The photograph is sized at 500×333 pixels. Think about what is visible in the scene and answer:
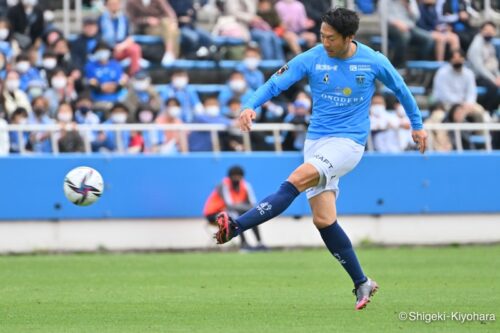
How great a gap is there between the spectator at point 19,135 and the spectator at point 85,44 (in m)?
2.95

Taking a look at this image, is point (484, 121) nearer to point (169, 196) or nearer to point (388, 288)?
point (169, 196)

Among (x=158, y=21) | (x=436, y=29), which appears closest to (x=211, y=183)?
(x=158, y=21)

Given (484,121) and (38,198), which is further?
(484,121)

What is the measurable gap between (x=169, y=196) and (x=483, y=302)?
998cm

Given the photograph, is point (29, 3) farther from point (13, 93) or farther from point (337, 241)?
point (337, 241)

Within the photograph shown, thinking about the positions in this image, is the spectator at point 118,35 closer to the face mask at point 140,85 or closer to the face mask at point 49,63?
the face mask at point 140,85

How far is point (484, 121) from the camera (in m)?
23.2

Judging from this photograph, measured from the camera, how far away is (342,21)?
36.6ft

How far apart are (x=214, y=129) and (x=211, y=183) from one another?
96cm

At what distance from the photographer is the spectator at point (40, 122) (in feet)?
67.2

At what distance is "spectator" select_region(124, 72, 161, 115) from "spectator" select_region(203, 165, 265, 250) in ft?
6.60

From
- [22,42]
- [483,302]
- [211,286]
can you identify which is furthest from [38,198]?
[483,302]

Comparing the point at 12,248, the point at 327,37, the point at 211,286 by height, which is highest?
the point at 327,37

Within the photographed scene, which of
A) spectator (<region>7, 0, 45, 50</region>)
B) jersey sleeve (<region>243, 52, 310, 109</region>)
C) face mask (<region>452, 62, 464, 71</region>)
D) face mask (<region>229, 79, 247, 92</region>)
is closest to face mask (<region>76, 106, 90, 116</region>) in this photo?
spectator (<region>7, 0, 45, 50</region>)
